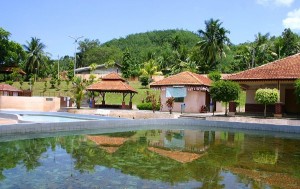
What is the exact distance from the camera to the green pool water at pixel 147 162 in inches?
275

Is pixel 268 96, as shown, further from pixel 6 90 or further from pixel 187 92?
pixel 6 90

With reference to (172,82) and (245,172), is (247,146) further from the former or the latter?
(172,82)

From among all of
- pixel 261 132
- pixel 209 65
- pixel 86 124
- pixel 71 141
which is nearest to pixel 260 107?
pixel 261 132

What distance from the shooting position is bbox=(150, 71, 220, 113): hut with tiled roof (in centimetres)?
2531

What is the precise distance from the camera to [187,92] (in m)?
25.8

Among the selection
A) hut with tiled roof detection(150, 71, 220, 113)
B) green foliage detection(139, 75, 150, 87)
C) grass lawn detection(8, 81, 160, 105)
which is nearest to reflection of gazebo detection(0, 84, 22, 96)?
Answer: grass lawn detection(8, 81, 160, 105)

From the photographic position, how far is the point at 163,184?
686 centimetres

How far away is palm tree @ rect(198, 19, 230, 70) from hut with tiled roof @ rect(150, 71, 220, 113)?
790 inches

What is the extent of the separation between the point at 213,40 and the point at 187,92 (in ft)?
71.2

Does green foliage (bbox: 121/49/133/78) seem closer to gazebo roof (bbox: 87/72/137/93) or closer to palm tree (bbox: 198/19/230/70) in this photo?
palm tree (bbox: 198/19/230/70)

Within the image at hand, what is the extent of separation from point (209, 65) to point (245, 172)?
39687 millimetres

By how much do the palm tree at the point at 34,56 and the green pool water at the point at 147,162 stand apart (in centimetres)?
4310

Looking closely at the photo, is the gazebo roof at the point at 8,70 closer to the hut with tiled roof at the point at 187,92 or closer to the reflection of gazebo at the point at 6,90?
the reflection of gazebo at the point at 6,90

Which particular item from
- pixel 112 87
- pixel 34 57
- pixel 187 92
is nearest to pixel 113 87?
pixel 112 87
